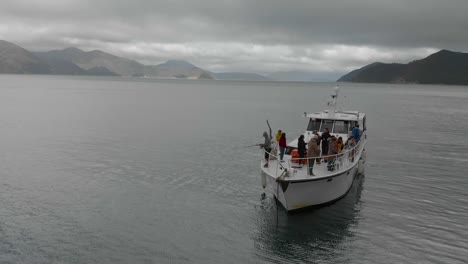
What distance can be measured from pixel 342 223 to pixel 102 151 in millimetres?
25951

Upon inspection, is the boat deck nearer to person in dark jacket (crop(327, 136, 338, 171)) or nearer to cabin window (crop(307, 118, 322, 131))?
person in dark jacket (crop(327, 136, 338, 171))

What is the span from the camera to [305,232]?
21.3 m

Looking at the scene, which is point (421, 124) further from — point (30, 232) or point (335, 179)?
point (30, 232)

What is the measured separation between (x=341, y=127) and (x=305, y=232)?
13.0 m

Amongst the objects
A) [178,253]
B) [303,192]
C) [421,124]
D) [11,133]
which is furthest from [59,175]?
[421,124]

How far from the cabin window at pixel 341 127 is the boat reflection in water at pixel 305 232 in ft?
22.6

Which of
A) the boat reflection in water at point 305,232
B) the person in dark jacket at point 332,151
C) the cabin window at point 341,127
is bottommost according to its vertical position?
the boat reflection in water at point 305,232

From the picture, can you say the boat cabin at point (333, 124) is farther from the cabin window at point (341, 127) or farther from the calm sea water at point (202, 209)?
the calm sea water at point (202, 209)

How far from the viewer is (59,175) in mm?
30859

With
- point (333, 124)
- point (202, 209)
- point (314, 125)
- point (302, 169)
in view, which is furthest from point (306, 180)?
point (333, 124)

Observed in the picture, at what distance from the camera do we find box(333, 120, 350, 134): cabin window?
3203 centimetres

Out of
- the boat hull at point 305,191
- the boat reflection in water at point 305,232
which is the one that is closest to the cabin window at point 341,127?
the boat reflection in water at point 305,232

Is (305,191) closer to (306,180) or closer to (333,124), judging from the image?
(306,180)

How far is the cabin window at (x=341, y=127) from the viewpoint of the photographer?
32.0 metres
